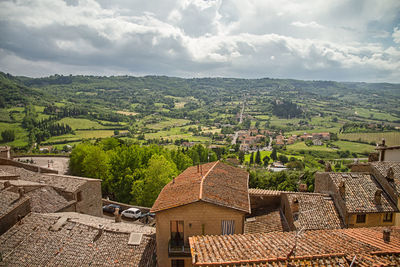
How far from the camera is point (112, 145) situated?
6412cm

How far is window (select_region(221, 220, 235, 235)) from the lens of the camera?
17462mm

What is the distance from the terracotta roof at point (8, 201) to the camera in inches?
818

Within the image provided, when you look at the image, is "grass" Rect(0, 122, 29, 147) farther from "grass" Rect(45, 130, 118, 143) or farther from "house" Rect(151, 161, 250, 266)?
"house" Rect(151, 161, 250, 266)

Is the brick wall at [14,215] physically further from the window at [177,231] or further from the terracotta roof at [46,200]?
the window at [177,231]

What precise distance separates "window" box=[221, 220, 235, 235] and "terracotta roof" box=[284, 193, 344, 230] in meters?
5.71

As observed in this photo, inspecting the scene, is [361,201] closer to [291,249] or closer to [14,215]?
[291,249]

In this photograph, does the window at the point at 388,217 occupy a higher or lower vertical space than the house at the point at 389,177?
lower

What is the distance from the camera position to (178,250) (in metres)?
17.0

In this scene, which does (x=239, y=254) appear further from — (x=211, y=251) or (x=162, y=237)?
(x=162, y=237)

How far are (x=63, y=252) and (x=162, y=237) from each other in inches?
275

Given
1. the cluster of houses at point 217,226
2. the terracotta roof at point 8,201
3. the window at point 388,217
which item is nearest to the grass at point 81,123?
the terracotta roof at point 8,201

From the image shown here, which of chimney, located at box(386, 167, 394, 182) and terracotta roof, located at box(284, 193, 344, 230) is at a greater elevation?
chimney, located at box(386, 167, 394, 182)

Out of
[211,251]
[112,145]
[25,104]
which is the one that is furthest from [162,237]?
[25,104]

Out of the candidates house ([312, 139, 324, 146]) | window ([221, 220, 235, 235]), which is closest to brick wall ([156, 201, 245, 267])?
window ([221, 220, 235, 235])
